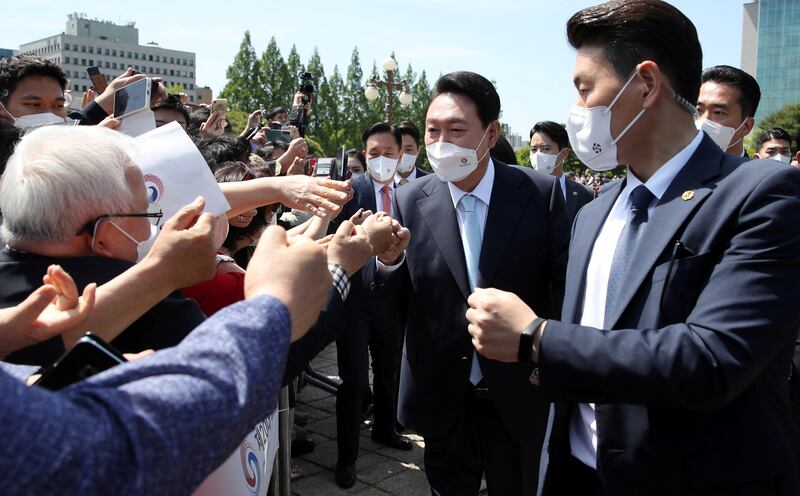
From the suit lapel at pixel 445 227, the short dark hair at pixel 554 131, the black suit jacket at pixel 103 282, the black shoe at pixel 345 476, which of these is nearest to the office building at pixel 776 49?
the short dark hair at pixel 554 131

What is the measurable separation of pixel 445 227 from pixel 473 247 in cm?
17

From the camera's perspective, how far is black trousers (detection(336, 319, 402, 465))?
4766 millimetres

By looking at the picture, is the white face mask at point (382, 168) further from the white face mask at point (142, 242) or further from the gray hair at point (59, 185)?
the gray hair at point (59, 185)

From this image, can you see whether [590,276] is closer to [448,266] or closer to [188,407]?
[448,266]

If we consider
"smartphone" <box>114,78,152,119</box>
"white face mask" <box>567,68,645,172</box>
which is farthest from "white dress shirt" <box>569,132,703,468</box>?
"smartphone" <box>114,78,152,119</box>

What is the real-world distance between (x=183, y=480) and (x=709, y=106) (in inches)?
169

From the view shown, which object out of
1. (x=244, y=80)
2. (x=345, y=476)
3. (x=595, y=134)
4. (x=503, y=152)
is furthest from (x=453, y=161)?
(x=244, y=80)

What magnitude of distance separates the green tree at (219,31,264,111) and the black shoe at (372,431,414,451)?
6286 centimetres

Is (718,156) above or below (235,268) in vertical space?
above

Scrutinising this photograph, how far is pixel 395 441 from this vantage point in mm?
5402

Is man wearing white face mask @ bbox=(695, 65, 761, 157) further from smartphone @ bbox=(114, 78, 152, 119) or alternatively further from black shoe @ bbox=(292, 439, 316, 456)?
black shoe @ bbox=(292, 439, 316, 456)

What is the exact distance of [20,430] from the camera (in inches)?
30.0

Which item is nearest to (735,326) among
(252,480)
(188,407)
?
(188,407)

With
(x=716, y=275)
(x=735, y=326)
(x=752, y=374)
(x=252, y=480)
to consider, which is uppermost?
(x=716, y=275)
